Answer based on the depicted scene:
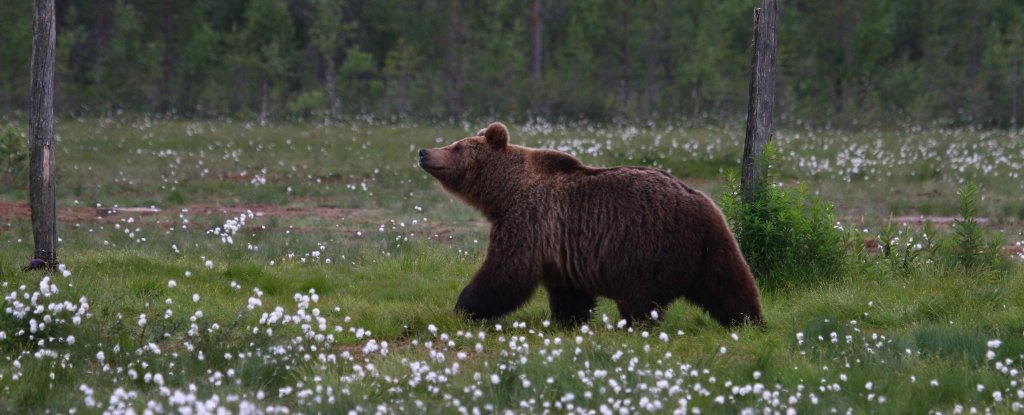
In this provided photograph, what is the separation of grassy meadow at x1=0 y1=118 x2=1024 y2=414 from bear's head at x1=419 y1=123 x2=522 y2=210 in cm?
102

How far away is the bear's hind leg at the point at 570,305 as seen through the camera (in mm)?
8266

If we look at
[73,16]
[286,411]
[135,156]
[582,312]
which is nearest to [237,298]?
[582,312]

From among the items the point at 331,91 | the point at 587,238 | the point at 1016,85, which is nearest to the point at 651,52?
the point at 331,91

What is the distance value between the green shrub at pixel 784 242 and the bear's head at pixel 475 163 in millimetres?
2302

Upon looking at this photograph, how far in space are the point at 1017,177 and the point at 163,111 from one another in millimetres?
26918

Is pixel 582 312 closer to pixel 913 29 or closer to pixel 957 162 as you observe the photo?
pixel 957 162

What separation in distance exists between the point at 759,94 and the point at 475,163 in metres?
2.99

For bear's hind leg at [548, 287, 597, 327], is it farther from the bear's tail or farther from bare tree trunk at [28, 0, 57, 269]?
bare tree trunk at [28, 0, 57, 269]

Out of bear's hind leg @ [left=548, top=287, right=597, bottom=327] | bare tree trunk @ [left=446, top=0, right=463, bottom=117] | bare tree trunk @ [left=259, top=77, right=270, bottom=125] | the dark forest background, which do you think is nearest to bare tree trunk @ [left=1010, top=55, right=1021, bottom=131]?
the dark forest background

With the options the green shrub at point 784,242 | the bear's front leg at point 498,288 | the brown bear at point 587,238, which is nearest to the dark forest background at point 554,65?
the green shrub at point 784,242

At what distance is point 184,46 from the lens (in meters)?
43.3

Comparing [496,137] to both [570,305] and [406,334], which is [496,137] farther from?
[406,334]

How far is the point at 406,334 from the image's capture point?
8094mm

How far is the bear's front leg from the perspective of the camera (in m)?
7.81
